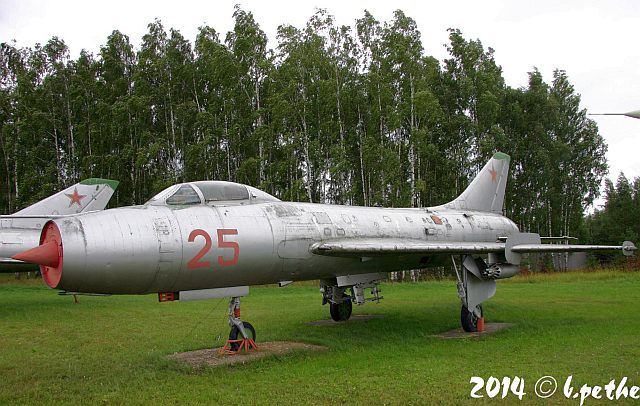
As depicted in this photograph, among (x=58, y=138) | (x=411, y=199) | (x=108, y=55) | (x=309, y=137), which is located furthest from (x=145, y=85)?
(x=411, y=199)

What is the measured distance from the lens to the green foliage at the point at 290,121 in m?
30.9

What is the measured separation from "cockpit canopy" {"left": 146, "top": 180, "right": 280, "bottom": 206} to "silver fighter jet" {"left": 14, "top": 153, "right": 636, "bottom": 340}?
18mm

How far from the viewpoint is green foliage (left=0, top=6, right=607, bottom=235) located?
30859 mm

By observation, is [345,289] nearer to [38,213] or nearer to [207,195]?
[207,195]

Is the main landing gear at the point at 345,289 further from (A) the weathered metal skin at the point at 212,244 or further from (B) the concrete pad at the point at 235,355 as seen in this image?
(B) the concrete pad at the point at 235,355

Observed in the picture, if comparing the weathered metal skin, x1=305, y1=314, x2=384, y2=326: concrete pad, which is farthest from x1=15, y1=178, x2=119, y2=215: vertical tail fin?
the weathered metal skin

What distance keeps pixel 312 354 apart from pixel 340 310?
169 inches

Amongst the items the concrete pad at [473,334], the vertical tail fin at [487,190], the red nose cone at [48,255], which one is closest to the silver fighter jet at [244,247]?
the red nose cone at [48,255]

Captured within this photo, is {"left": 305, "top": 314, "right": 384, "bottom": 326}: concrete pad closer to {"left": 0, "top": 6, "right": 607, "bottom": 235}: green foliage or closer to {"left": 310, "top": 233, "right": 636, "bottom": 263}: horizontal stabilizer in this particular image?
{"left": 310, "top": 233, "right": 636, "bottom": 263}: horizontal stabilizer

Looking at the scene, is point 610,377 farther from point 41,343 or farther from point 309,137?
point 309,137

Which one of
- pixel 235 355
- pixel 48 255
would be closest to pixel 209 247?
pixel 235 355

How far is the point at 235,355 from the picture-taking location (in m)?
8.94

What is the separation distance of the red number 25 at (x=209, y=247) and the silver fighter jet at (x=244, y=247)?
15 mm

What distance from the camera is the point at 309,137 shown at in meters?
32.8
